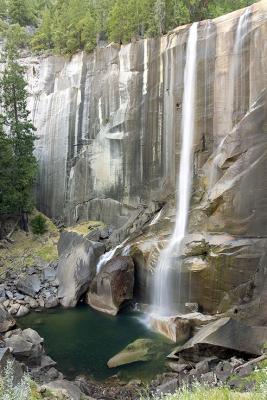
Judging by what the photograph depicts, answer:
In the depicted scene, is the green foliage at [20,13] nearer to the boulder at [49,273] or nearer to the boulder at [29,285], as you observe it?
the boulder at [49,273]

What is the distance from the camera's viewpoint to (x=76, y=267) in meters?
24.2

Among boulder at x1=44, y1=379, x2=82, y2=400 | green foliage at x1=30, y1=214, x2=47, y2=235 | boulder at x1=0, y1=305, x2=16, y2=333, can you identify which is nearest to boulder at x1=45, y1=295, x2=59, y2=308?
boulder at x1=0, y1=305, x2=16, y2=333

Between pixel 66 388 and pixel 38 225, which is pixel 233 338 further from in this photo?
pixel 38 225

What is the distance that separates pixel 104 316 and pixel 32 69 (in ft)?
78.3

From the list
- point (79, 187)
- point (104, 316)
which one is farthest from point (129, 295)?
point (79, 187)

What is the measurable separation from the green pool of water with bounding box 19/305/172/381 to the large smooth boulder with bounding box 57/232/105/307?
1.05 meters

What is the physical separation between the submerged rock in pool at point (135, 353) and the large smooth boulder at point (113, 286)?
449cm

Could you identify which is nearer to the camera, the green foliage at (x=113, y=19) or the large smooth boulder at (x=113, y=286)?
the large smooth boulder at (x=113, y=286)

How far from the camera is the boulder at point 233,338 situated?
14.3m

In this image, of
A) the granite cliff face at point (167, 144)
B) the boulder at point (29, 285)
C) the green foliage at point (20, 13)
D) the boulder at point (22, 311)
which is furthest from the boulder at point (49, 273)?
the green foliage at point (20, 13)

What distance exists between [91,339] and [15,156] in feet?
54.5

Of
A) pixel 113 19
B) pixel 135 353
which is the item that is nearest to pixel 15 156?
pixel 113 19

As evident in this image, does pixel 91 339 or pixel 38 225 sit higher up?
pixel 38 225

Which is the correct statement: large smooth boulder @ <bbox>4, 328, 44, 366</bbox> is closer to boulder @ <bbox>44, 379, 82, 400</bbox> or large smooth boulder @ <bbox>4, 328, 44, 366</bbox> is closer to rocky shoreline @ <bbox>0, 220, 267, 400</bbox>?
rocky shoreline @ <bbox>0, 220, 267, 400</bbox>
